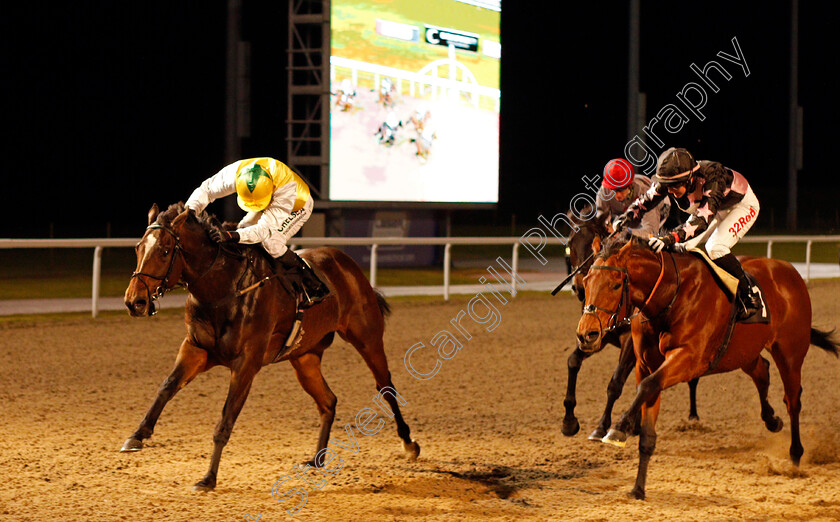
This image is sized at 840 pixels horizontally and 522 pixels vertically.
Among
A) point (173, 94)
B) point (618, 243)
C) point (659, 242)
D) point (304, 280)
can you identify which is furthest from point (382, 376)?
point (173, 94)

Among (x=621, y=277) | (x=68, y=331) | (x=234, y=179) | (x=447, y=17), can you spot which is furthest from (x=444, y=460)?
(x=447, y=17)

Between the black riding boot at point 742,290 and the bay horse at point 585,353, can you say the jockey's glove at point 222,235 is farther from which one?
the black riding boot at point 742,290

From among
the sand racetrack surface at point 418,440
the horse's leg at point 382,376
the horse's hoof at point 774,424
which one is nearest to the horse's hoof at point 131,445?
the sand racetrack surface at point 418,440

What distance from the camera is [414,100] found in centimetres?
1458

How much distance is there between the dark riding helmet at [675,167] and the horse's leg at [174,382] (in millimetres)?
2399

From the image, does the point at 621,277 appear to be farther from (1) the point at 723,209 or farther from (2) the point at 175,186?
(2) the point at 175,186

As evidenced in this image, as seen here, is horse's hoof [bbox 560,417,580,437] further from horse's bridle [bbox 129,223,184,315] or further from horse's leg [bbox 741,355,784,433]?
horse's bridle [bbox 129,223,184,315]

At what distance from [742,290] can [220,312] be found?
2609 millimetres

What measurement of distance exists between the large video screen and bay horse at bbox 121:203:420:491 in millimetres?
9257

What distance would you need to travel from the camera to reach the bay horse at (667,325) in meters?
4.20

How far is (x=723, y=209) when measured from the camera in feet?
16.3

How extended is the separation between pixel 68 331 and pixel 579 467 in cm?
614

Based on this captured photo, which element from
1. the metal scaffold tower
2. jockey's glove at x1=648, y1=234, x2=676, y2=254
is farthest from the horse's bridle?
the metal scaffold tower

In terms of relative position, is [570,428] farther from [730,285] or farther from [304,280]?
[304,280]
